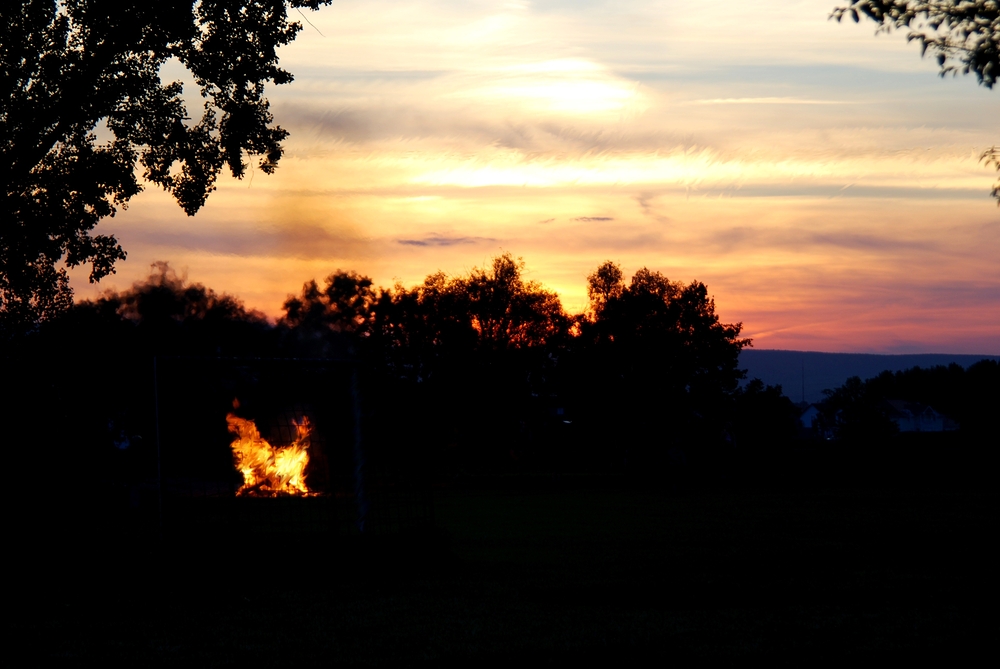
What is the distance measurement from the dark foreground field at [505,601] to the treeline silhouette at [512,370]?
85.3ft

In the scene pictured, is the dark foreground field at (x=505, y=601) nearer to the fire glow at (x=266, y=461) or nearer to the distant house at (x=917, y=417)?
the fire glow at (x=266, y=461)

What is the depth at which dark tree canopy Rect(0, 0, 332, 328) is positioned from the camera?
17516 mm

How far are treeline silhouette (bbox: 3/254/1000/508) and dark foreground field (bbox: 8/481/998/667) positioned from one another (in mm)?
25986

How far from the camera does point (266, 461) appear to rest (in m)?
12.3

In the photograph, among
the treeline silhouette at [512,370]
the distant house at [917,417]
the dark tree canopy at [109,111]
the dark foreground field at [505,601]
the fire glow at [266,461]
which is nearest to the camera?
the dark foreground field at [505,601]

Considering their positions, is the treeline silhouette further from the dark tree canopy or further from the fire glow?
the fire glow

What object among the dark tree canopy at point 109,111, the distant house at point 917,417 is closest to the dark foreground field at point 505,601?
the dark tree canopy at point 109,111

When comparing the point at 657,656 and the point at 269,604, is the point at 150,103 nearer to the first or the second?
the point at 269,604

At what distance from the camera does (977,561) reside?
12.7m

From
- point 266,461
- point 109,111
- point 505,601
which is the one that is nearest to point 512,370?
point 109,111

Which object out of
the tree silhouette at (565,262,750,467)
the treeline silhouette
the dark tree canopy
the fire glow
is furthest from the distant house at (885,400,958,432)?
the fire glow

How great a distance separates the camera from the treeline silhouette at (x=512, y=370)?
152ft

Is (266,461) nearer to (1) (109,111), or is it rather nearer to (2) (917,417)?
(1) (109,111)

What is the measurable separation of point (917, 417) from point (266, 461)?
144172 mm
